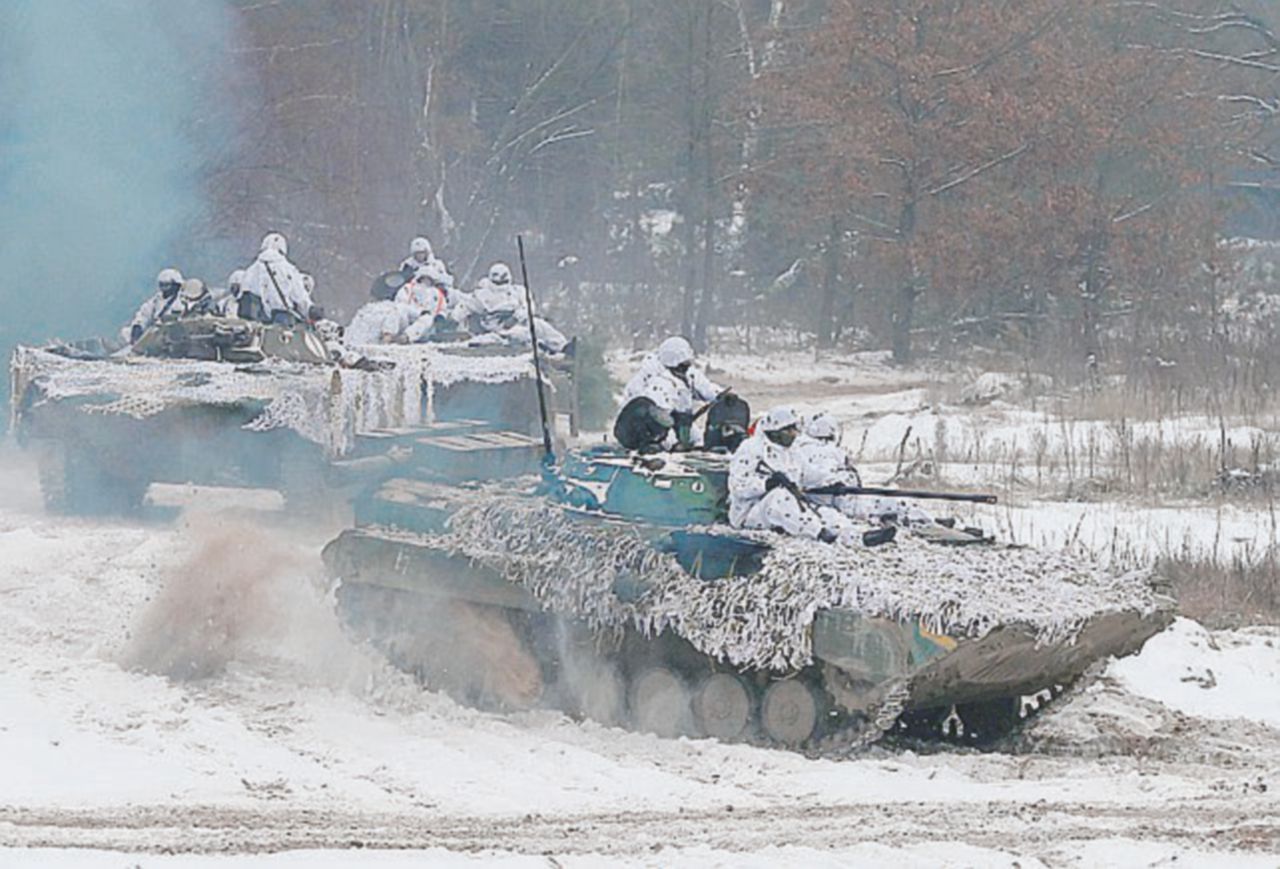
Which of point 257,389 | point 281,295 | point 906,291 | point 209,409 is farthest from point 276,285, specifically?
point 906,291

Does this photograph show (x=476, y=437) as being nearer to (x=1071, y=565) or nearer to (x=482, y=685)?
(x=482, y=685)

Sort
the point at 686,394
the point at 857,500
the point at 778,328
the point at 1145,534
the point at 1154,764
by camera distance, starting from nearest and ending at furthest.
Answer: the point at 1154,764, the point at 857,500, the point at 686,394, the point at 1145,534, the point at 778,328

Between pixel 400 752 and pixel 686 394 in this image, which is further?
pixel 686 394

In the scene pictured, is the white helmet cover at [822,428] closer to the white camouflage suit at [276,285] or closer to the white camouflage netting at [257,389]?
the white camouflage netting at [257,389]

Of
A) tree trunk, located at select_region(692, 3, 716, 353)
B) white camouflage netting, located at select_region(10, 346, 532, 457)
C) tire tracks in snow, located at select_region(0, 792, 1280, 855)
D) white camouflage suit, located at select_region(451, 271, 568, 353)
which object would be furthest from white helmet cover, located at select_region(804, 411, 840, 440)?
tree trunk, located at select_region(692, 3, 716, 353)

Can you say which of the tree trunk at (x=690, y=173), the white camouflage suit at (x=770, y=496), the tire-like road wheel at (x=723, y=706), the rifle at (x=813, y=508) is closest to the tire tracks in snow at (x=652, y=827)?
the tire-like road wheel at (x=723, y=706)

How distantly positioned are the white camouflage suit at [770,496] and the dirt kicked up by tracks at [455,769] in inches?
45.3

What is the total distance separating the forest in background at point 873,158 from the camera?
31969 mm

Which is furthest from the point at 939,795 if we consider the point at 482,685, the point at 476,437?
the point at 476,437

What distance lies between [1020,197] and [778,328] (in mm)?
5449

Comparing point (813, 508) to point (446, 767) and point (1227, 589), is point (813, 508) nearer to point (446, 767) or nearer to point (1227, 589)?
point (446, 767)

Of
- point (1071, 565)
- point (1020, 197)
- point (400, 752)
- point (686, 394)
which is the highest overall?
point (1020, 197)

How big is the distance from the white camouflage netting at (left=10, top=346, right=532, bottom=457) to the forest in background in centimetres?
1241

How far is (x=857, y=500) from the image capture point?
11023 mm
